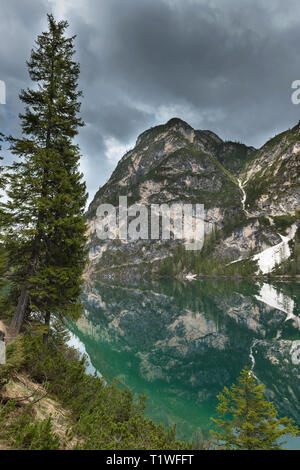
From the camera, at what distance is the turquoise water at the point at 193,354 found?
15.8 meters

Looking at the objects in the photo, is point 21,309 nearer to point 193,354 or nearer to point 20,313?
point 20,313

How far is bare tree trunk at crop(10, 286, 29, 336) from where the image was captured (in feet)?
31.9

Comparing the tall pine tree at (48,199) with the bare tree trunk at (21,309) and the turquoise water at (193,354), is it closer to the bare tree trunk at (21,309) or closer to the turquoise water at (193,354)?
the bare tree trunk at (21,309)

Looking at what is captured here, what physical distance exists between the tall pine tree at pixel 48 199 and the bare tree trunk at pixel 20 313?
0.13 feet

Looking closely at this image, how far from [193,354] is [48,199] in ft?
76.4

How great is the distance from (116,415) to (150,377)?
1516cm

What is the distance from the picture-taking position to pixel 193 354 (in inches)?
991

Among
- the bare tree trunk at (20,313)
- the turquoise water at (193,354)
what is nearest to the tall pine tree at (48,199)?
the bare tree trunk at (20,313)

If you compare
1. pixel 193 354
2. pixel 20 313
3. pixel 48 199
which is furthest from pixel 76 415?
pixel 193 354

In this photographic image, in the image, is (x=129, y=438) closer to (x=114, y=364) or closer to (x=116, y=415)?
(x=116, y=415)

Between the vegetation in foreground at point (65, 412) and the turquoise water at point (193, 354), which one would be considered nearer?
the vegetation in foreground at point (65, 412)

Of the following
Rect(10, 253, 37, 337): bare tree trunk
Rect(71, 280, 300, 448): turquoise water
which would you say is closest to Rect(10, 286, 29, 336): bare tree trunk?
Rect(10, 253, 37, 337): bare tree trunk
